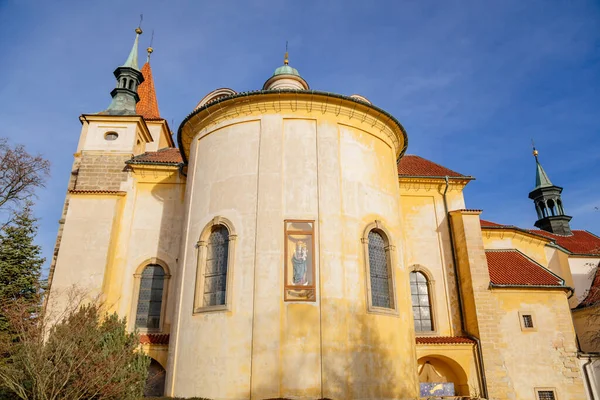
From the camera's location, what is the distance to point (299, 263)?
1272cm

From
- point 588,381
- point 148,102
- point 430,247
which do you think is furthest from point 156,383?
point 148,102

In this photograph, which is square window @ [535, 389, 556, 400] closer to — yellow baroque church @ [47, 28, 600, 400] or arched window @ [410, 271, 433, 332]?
yellow baroque church @ [47, 28, 600, 400]

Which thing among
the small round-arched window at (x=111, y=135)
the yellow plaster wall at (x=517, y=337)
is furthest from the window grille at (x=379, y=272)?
the small round-arched window at (x=111, y=135)

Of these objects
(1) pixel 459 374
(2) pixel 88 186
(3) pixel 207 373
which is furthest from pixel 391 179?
(2) pixel 88 186

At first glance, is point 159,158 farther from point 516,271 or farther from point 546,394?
point 546,394

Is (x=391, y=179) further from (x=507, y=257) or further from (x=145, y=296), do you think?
(x=145, y=296)

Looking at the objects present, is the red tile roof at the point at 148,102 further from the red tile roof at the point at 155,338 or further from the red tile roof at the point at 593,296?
the red tile roof at the point at 593,296

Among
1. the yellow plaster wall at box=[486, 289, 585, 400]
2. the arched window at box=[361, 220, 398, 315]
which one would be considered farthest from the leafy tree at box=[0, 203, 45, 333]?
the yellow plaster wall at box=[486, 289, 585, 400]

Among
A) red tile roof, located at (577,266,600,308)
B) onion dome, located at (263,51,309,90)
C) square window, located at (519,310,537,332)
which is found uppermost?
onion dome, located at (263,51,309,90)

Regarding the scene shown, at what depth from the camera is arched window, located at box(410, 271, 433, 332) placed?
17719 millimetres

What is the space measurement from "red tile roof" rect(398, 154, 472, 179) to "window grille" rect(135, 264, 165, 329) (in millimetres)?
11029

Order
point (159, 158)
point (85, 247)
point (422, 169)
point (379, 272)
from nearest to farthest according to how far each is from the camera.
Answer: point (379, 272)
point (85, 247)
point (159, 158)
point (422, 169)

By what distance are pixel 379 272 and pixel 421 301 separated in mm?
4985

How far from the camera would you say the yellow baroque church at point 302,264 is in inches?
482
